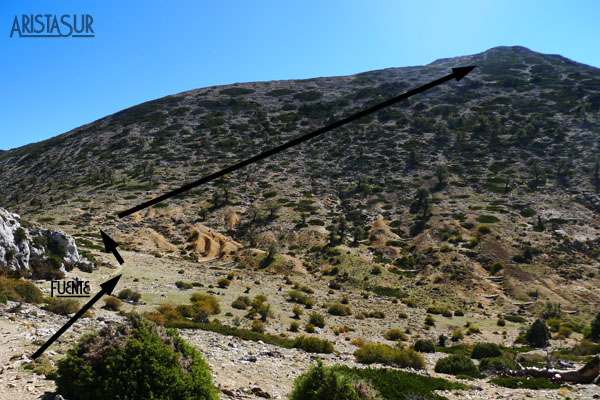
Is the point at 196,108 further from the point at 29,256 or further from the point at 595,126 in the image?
the point at 595,126

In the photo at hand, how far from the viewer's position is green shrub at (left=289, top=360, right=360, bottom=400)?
285 inches

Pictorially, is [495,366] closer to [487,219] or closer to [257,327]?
[257,327]

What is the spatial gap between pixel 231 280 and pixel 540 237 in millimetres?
38527

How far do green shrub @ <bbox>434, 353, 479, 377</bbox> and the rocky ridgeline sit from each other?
23.7 meters

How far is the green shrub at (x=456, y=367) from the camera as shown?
15.2m

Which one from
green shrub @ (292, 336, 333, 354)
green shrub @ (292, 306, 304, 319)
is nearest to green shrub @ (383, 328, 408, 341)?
green shrub @ (292, 306, 304, 319)

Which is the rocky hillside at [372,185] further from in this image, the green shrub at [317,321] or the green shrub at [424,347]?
the green shrub at [424,347]

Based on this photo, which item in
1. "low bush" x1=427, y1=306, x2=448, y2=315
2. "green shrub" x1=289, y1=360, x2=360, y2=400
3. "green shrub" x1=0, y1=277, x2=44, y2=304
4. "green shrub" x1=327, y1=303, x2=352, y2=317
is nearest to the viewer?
"green shrub" x1=289, y1=360, x2=360, y2=400

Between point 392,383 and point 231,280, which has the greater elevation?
point 392,383

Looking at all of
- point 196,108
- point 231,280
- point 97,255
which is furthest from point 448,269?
point 196,108

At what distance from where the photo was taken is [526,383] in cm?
1324

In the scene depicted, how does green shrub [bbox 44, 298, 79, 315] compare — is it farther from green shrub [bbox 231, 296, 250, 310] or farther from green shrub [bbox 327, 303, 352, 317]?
green shrub [bbox 327, 303, 352, 317]

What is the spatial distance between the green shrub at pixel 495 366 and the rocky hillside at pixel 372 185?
53.0 ft

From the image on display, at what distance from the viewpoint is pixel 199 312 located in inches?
797
